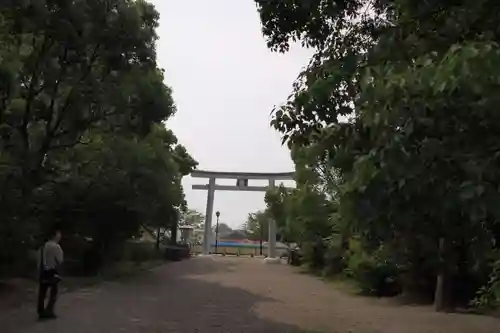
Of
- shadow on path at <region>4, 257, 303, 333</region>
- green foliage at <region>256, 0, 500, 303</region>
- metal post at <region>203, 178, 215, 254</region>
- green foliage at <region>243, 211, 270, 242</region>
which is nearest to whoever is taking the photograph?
green foliage at <region>256, 0, 500, 303</region>

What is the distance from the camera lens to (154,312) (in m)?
13.3

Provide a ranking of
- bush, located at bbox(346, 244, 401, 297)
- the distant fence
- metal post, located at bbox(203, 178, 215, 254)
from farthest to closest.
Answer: the distant fence, metal post, located at bbox(203, 178, 215, 254), bush, located at bbox(346, 244, 401, 297)

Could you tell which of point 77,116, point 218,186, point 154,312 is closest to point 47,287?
point 154,312

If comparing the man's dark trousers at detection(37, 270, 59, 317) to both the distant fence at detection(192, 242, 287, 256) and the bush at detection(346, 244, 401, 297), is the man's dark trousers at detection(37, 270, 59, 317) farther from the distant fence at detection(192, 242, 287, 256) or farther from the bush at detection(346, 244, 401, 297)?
the distant fence at detection(192, 242, 287, 256)

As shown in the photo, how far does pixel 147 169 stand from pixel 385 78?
57.4ft

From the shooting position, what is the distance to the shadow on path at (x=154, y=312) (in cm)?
1103

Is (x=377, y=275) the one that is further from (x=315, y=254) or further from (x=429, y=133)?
(x=429, y=133)

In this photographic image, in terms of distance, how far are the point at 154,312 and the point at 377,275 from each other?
699 cm

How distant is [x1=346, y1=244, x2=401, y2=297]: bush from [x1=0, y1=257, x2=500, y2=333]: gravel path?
0.65 metres

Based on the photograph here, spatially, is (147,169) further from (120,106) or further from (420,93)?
(420,93)

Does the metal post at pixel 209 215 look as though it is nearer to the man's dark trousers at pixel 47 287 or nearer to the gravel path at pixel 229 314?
the gravel path at pixel 229 314

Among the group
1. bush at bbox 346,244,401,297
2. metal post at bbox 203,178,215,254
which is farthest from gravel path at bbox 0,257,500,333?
metal post at bbox 203,178,215,254

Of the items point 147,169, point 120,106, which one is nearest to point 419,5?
point 120,106

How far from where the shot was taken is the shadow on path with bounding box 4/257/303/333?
434 inches
